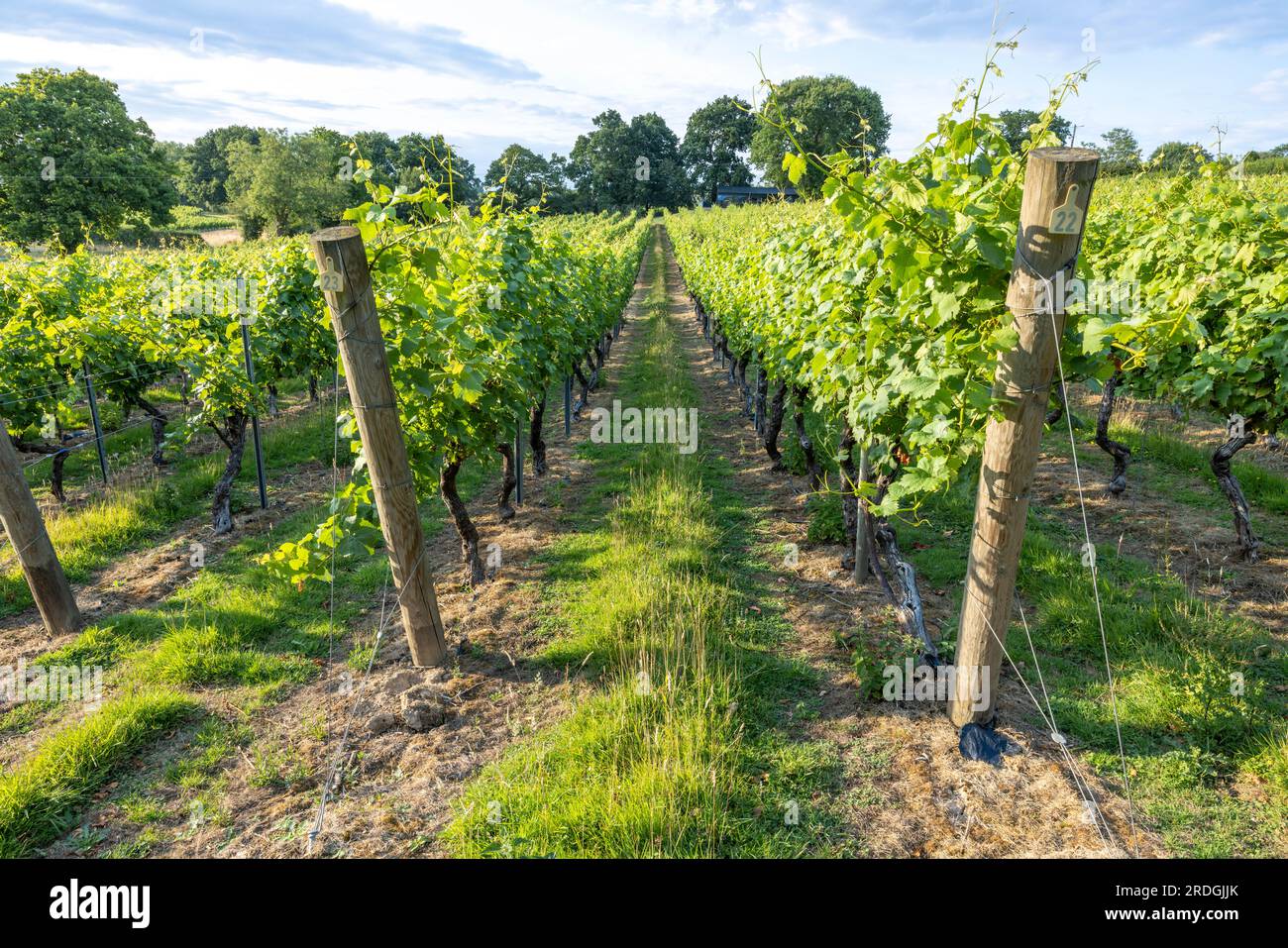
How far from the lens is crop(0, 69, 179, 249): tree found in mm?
30641

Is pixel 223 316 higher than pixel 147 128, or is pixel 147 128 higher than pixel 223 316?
pixel 147 128

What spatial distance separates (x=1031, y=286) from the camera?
305 centimetres

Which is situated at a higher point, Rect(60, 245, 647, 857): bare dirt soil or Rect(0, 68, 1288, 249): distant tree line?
Rect(0, 68, 1288, 249): distant tree line

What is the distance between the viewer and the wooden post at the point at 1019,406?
9.43 ft

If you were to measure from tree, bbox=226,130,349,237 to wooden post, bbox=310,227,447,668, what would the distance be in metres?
47.0

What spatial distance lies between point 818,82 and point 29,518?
81.3 m

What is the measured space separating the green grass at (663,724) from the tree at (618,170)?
75141 millimetres

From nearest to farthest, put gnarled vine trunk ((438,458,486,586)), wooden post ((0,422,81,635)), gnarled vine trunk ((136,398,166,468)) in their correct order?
wooden post ((0,422,81,635)) < gnarled vine trunk ((438,458,486,586)) < gnarled vine trunk ((136,398,166,468))

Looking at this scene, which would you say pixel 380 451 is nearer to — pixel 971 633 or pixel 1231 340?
pixel 971 633

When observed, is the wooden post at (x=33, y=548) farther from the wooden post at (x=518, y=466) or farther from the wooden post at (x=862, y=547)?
the wooden post at (x=862, y=547)

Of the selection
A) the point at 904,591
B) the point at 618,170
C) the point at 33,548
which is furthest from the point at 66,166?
the point at 618,170

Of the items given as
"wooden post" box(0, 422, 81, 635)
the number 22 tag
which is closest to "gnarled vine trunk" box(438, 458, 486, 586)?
"wooden post" box(0, 422, 81, 635)

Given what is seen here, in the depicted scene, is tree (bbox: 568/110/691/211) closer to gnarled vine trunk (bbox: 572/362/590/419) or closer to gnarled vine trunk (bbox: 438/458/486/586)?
gnarled vine trunk (bbox: 572/362/590/419)
